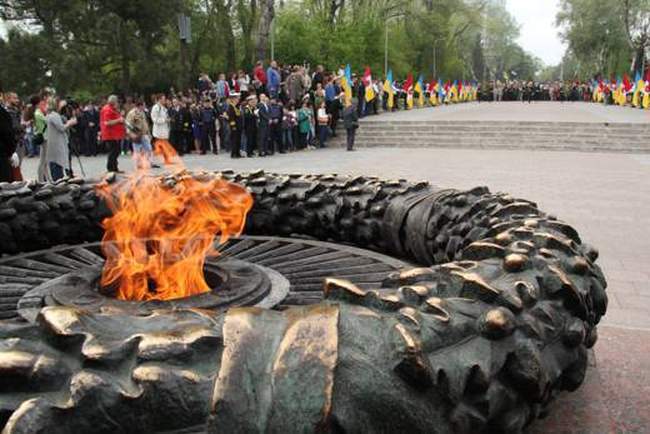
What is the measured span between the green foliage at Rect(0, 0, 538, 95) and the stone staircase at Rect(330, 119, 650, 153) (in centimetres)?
758

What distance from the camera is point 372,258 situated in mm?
3172

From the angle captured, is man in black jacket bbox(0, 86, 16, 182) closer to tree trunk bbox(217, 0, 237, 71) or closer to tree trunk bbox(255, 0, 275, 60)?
tree trunk bbox(255, 0, 275, 60)

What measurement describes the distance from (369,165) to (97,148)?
9296mm

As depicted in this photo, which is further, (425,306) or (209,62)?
(209,62)

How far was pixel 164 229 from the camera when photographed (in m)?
2.96

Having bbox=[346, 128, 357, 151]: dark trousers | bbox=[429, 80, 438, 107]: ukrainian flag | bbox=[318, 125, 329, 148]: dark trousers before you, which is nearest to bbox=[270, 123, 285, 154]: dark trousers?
bbox=[318, 125, 329, 148]: dark trousers

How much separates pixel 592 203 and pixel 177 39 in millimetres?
29022

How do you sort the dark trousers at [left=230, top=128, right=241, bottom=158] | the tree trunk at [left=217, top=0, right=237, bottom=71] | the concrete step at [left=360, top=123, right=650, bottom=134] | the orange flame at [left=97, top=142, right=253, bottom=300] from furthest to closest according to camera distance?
the tree trunk at [left=217, top=0, right=237, bottom=71], the concrete step at [left=360, top=123, right=650, bottom=134], the dark trousers at [left=230, top=128, right=241, bottom=158], the orange flame at [left=97, top=142, right=253, bottom=300]

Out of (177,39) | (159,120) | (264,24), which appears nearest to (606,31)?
(177,39)

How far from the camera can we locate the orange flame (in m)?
2.58

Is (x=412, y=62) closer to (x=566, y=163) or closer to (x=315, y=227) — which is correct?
(x=566, y=163)

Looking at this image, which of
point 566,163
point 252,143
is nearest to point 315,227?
point 566,163

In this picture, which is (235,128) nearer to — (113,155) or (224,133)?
(224,133)

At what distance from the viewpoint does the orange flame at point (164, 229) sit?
2.58 metres
